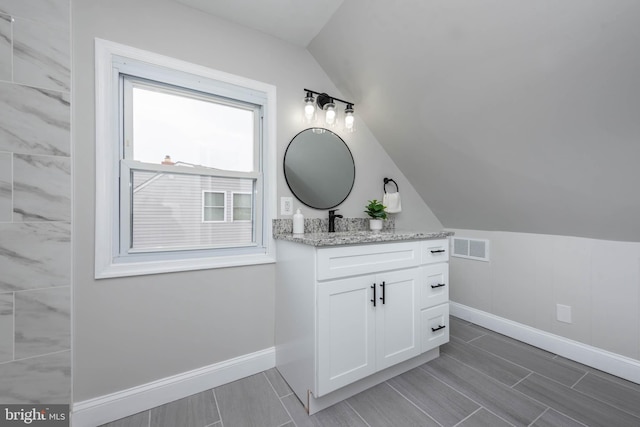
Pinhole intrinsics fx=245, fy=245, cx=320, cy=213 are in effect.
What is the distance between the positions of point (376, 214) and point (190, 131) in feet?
4.81

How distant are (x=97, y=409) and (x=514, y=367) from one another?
2461 millimetres

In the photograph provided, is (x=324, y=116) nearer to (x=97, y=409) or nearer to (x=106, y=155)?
(x=106, y=155)

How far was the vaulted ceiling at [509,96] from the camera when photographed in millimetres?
1079

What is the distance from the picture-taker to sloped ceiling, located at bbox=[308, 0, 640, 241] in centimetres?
108

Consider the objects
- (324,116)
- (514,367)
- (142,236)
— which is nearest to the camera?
(142,236)

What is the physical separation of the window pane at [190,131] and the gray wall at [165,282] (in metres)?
0.21

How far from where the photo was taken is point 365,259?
4.61ft

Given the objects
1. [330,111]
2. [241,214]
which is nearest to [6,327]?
[241,214]

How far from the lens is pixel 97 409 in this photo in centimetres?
122

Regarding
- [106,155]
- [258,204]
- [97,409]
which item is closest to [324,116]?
[258,204]

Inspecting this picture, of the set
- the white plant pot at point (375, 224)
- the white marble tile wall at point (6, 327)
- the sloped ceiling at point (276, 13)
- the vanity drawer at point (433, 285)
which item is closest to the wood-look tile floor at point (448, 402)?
the vanity drawer at point (433, 285)

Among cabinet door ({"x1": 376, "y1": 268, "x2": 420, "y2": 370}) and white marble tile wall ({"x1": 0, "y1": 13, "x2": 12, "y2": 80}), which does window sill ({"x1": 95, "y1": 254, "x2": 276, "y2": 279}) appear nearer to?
cabinet door ({"x1": 376, "y1": 268, "x2": 420, "y2": 370})

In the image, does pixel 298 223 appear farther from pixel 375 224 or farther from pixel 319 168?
pixel 375 224

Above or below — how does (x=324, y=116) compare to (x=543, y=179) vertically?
above
